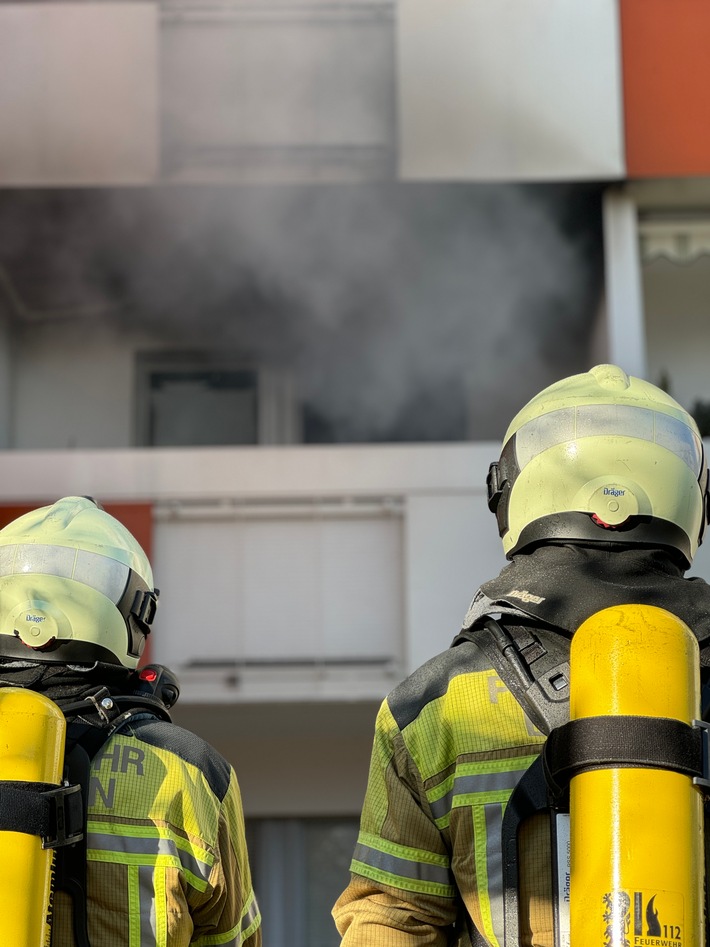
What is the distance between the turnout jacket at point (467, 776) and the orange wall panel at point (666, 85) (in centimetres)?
516

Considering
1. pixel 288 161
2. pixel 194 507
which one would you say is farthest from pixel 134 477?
pixel 288 161

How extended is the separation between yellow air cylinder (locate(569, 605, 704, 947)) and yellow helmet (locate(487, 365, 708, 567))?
1.12ft

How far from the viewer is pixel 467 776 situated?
5.46 ft

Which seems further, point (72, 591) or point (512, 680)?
point (72, 591)

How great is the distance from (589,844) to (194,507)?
16.2 ft

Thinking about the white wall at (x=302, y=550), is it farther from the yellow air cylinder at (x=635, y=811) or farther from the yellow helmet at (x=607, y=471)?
the yellow air cylinder at (x=635, y=811)

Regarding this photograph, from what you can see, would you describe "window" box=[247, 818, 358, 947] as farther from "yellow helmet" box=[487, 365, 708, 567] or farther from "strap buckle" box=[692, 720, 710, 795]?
"strap buckle" box=[692, 720, 710, 795]

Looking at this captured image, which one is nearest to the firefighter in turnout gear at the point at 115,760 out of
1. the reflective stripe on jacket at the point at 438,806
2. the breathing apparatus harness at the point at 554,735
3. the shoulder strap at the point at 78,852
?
the shoulder strap at the point at 78,852

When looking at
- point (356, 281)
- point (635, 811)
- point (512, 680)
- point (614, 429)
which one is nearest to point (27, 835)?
point (512, 680)

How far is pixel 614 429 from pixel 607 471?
6 centimetres

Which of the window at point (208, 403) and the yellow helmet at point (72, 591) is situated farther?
the window at point (208, 403)

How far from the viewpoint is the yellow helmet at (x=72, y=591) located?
2.43 m

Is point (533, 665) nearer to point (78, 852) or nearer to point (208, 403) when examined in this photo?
point (78, 852)

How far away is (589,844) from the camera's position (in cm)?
139
